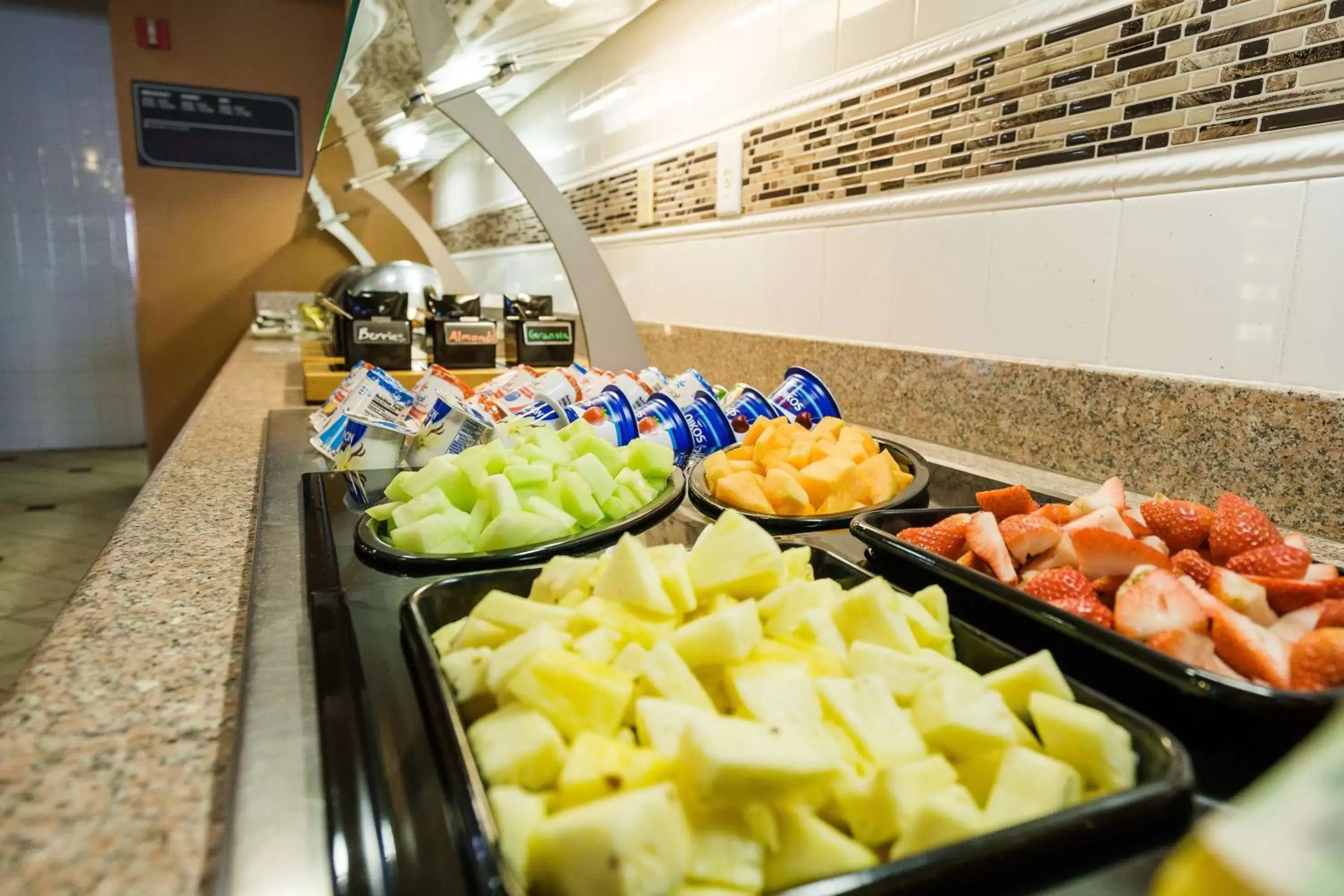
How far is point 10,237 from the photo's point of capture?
4949 mm

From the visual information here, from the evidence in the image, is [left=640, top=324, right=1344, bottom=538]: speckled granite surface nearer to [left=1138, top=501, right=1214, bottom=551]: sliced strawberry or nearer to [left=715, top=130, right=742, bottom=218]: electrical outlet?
[left=1138, top=501, right=1214, bottom=551]: sliced strawberry

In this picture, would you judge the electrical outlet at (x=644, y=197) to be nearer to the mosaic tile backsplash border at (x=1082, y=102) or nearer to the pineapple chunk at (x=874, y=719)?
the mosaic tile backsplash border at (x=1082, y=102)

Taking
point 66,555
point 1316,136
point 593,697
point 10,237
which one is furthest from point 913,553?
point 10,237

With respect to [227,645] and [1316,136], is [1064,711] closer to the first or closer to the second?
[227,645]

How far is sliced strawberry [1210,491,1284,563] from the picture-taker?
0.57m

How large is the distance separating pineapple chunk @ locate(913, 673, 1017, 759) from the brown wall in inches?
181

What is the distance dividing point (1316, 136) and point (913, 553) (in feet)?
1.97

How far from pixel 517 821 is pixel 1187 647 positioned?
39 centimetres

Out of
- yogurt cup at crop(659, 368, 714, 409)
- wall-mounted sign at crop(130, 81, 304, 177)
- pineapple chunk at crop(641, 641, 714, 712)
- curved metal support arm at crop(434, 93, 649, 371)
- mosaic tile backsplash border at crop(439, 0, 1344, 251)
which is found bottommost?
pineapple chunk at crop(641, 641, 714, 712)

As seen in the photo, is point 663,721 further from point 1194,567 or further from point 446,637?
point 1194,567

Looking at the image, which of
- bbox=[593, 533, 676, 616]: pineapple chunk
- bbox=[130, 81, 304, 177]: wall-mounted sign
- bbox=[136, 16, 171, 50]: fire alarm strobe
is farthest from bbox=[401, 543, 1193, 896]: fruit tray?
bbox=[136, 16, 171, 50]: fire alarm strobe

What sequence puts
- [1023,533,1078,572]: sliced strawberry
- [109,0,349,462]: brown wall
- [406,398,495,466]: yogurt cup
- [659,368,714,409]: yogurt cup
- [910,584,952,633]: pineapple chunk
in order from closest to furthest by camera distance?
[910,584,952,633]: pineapple chunk, [1023,533,1078,572]: sliced strawberry, [406,398,495,466]: yogurt cup, [659,368,714,409]: yogurt cup, [109,0,349,462]: brown wall

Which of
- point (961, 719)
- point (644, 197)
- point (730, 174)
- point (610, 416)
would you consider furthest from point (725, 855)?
point (644, 197)

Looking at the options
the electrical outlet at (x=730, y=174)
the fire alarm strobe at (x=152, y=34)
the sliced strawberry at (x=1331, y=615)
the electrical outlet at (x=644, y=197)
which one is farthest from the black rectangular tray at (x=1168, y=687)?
the fire alarm strobe at (x=152, y=34)
